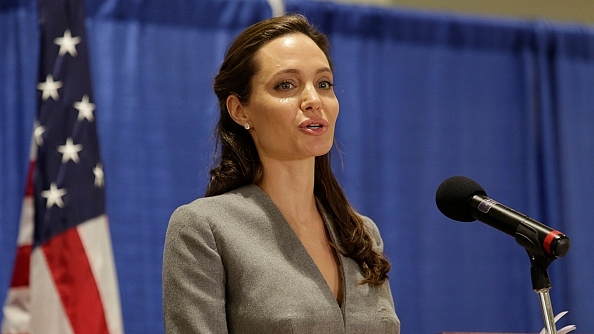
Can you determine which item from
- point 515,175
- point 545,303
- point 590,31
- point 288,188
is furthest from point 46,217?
point 590,31

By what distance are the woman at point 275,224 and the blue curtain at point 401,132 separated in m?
1.75

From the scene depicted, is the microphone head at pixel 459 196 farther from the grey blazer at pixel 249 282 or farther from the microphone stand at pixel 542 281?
the grey blazer at pixel 249 282

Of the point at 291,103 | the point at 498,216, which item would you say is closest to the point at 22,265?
the point at 291,103

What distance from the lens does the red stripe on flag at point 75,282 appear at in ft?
9.57

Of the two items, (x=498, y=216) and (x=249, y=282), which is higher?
(x=498, y=216)

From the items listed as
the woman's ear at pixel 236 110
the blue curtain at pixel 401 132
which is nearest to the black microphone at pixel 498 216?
the woman's ear at pixel 236 110

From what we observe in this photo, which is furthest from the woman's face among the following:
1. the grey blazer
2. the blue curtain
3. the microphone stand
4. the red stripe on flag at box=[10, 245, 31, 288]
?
the blue curtain

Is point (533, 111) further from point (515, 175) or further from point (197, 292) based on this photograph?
point (197, 292)

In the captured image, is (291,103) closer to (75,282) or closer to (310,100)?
(310,100)

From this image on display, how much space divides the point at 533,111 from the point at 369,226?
2646 mm

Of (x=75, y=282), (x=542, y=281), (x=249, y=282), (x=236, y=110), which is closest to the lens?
(x=542, y=281)

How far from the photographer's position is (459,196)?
1.56 meters

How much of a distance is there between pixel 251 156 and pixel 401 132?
2.37m

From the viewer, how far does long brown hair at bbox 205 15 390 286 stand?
1.96 m
